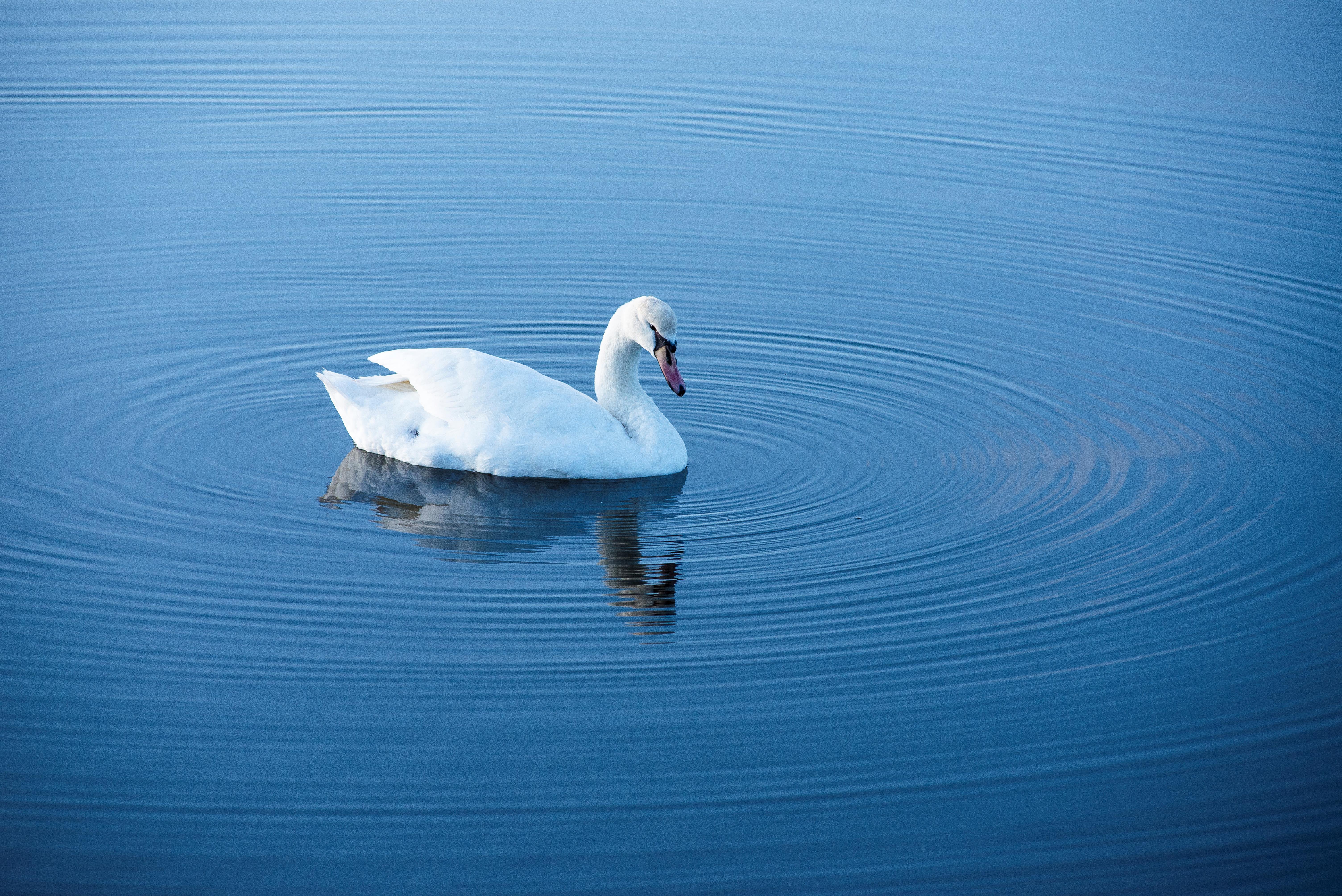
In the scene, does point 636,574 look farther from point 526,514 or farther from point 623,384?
point 623,384

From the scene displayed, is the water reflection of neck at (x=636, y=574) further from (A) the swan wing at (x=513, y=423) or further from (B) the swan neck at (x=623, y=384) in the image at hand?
(B) the swan neck at (x=623, y=384)

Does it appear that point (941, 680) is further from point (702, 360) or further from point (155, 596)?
point (702, 360)

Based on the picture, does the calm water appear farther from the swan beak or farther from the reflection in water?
the swan beak

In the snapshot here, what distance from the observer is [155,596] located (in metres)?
7.63

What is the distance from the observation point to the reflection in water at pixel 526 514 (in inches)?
317

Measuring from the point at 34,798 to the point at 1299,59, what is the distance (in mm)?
20913

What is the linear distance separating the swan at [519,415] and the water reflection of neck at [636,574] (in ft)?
1.80

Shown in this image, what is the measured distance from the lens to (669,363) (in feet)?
31.4

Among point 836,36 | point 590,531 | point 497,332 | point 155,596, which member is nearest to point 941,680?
point 590,531

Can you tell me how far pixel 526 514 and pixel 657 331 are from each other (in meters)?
1.51

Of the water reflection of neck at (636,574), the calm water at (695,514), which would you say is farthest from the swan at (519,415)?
the water reflection of neck at (636,574)

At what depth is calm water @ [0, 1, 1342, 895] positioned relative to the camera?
241 inches

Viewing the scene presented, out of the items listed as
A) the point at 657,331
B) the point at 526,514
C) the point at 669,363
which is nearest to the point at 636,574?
the point at 526,514

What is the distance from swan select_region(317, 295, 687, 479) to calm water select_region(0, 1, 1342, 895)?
0.57 feet
